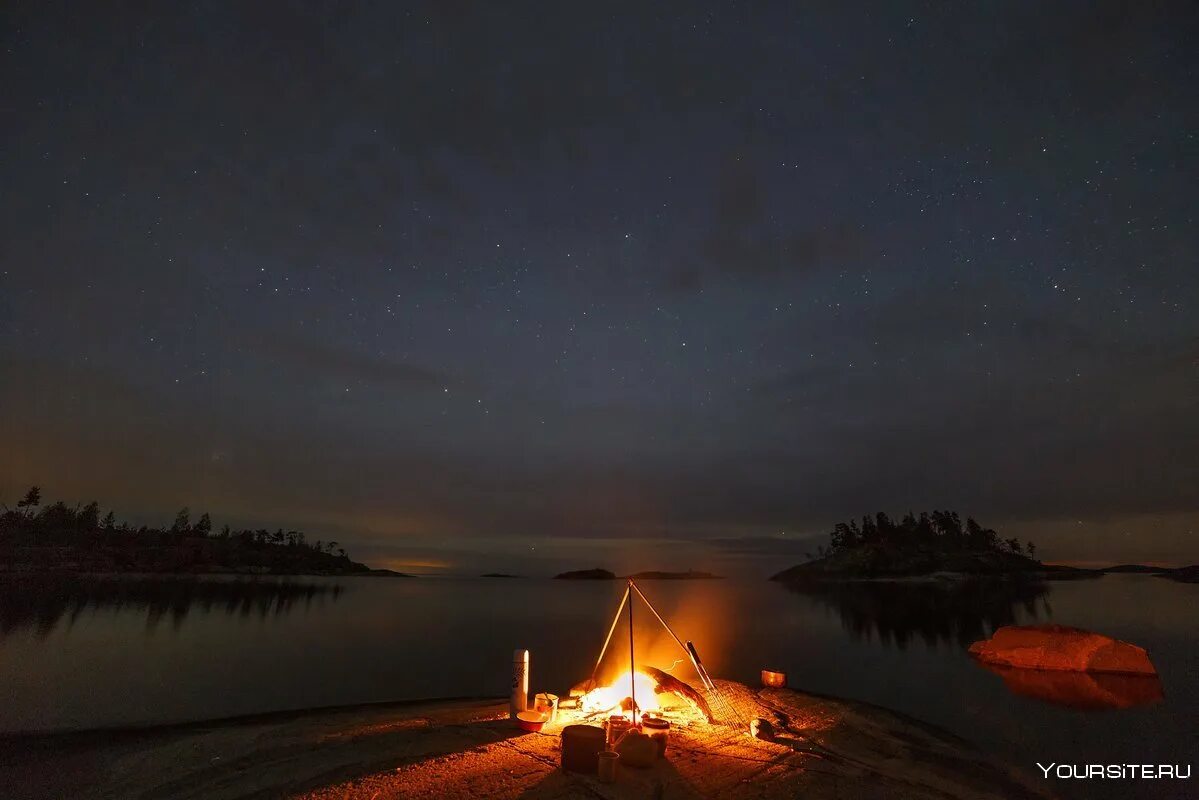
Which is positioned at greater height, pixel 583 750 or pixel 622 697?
pixel 583 750

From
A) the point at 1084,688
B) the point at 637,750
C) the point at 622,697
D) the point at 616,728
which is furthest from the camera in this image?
the point at 1084,688

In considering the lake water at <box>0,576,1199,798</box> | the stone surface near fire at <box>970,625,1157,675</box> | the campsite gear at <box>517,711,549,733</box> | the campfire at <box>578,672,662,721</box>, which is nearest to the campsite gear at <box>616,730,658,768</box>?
the campfire at <box>578,672,662,721</box>

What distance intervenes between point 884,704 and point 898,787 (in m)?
18.0

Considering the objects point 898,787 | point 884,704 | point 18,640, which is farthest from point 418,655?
point 898,787

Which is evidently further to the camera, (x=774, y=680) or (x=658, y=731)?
(x=774, y=680)

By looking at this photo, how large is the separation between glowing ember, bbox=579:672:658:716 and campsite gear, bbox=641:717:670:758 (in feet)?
4.82

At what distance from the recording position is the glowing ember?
53.3ft

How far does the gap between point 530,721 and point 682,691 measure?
5.40 meters

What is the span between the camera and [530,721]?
1470cm

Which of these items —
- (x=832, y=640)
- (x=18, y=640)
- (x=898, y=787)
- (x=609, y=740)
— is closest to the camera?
(x=898, y=787)

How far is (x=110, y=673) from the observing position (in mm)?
29453

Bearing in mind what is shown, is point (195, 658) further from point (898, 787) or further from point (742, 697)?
point (898, 787)

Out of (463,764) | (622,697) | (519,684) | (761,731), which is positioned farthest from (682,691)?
(463,764)

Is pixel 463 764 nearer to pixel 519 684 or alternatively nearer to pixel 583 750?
pixel 583 750
